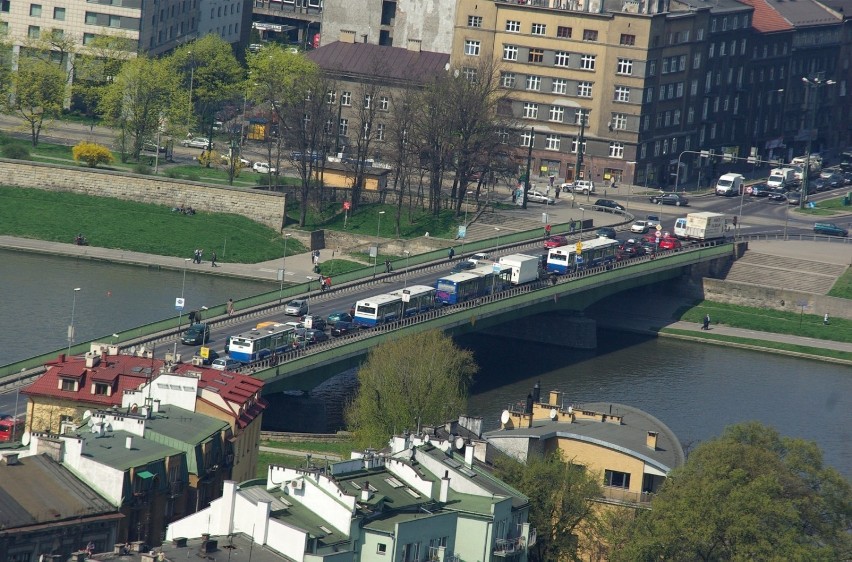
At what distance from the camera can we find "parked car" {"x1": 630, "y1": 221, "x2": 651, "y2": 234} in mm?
149625

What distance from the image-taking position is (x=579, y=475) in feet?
248

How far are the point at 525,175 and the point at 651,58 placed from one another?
1663 cm

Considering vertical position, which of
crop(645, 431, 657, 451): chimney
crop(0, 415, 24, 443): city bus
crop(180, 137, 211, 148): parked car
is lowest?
crop(0, 415, 24, 443): city bus

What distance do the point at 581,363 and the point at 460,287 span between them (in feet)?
32.8

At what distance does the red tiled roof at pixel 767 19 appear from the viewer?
189m

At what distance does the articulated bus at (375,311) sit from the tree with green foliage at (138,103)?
164ft

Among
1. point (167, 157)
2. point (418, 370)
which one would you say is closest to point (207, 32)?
point (167, 157)

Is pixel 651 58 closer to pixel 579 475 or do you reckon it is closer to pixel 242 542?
pixel 579 475

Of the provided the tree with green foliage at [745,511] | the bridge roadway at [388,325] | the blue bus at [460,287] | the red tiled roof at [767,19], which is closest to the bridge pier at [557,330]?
the bridge roadway at [388,325]

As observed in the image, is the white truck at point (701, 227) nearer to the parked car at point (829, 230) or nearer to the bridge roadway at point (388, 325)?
the bridge roadway at point (388, 325)

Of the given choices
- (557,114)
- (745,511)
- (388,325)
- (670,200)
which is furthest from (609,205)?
(745,511)

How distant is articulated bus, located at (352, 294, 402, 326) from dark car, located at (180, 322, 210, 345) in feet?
35.7

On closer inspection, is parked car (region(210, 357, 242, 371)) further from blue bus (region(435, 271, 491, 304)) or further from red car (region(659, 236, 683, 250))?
red car (region(659, 236, 683, 250))

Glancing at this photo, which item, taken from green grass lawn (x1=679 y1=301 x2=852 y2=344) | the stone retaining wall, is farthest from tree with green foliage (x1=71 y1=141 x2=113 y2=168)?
green grass lawn (x1=679 y1=301 x2=852 y2=344)
